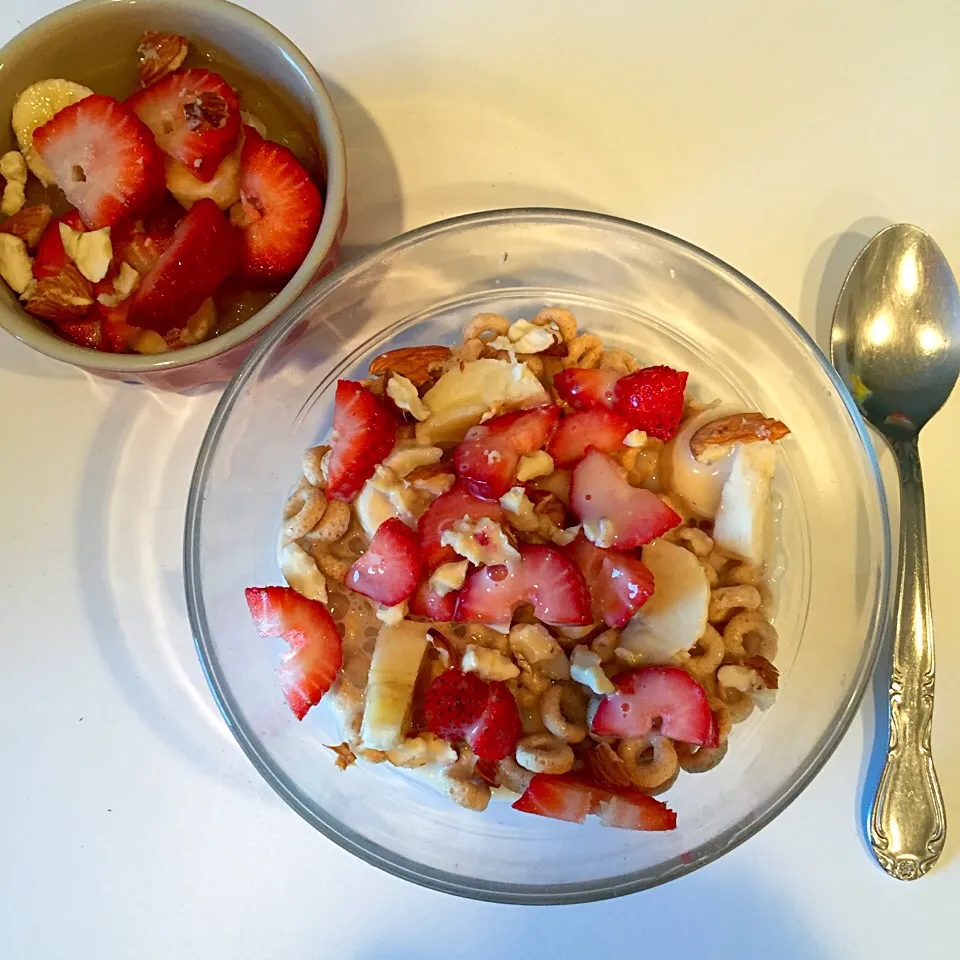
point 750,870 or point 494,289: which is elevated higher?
point 494,289

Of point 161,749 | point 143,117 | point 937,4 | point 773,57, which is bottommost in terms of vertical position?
point 161,749

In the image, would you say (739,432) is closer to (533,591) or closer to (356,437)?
(533,591)

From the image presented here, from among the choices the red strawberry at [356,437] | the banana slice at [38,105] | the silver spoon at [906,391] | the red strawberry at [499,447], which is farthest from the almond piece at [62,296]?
the silver spoon at [906,391]

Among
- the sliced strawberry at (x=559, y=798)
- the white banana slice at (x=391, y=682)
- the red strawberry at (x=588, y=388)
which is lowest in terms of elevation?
the sliced strawberry at (x=559, y=798)

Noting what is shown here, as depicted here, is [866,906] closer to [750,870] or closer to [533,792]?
[750,870]

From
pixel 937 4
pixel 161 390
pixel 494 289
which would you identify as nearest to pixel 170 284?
pixel 161 390

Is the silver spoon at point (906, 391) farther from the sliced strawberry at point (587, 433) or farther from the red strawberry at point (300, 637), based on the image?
the red strawberry at point (300, 637)

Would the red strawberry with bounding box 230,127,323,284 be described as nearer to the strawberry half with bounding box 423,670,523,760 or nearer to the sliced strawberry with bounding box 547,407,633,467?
the sliced strawberry with bounding box 547,407,633,467
